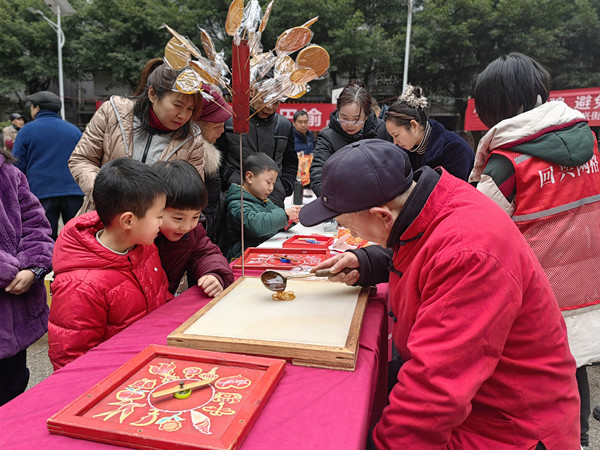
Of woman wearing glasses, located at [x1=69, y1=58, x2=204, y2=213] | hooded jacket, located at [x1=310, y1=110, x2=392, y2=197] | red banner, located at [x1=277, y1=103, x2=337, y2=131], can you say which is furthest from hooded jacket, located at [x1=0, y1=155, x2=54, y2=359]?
red banner, located at [x1=277, y1=103, x2=337, y2=131]

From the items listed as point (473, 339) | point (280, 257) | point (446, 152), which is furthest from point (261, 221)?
point (473, 339)

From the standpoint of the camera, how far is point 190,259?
1754 mm

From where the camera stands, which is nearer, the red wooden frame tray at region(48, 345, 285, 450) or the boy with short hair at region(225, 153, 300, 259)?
the red wooden frame tray at region(48, 345, 285, 450)

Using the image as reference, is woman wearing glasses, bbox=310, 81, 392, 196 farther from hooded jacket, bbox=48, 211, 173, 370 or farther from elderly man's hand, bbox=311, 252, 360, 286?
hooded jacket, bbox=48, 211, 173, 370

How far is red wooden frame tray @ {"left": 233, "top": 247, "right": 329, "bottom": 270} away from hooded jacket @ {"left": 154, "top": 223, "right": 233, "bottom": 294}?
0.17 metres

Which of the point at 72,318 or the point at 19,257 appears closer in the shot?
the point at 72,318

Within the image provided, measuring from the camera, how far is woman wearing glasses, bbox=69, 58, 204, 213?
6.12 feet

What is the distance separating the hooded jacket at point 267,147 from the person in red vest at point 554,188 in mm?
1486

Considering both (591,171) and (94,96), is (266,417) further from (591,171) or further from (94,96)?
(94,96)

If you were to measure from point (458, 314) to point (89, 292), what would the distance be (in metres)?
0.95

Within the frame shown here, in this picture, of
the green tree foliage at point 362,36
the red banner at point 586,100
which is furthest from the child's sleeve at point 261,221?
the green tree foliage at point 362,36

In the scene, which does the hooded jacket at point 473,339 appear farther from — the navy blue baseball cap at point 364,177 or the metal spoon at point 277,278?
the metal spoon at point 277,278

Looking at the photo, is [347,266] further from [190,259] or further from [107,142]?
[107,142]

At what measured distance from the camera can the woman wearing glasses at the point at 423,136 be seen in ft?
8.20
